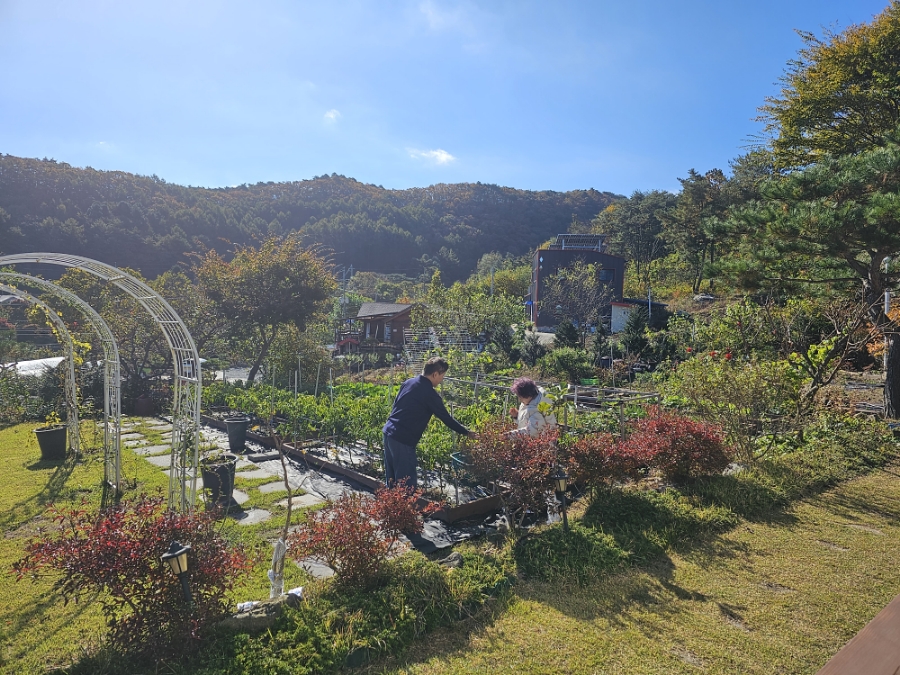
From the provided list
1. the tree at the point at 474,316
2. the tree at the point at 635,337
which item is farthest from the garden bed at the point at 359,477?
the tree at the point at 635,337

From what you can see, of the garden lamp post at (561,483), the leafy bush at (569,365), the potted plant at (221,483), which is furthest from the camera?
the leafy bush at (569,365)

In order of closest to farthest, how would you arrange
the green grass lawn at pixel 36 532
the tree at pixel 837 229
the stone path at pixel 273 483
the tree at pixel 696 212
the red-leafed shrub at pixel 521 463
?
the green grass lawn at pixel 36 532, the red-leafed shrub at pixel 521 463, the stone path at pixel 273 483, the tree at pixel 837 229, the tree at pixel 696 212

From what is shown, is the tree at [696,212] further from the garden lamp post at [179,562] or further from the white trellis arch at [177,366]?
the garden lamp post at [179,562]

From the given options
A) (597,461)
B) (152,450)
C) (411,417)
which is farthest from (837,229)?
(152,450)

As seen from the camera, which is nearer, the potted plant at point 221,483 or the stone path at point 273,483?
the stone path at point 273,483

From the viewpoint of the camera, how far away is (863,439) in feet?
21.9

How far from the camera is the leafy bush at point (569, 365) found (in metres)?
15.5

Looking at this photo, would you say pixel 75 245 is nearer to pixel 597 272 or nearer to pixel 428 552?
pixel 597 272

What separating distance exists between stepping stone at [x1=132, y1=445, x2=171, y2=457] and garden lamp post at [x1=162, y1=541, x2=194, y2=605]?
6010 millimetres

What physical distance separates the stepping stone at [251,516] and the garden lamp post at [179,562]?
2481 mm

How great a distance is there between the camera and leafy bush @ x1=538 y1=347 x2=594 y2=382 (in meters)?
15.5

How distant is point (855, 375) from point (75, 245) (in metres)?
43.5

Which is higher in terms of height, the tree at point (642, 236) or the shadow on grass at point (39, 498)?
the tree at point (642, 236)

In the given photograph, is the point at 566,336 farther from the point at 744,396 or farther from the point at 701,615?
the point at 701,615
